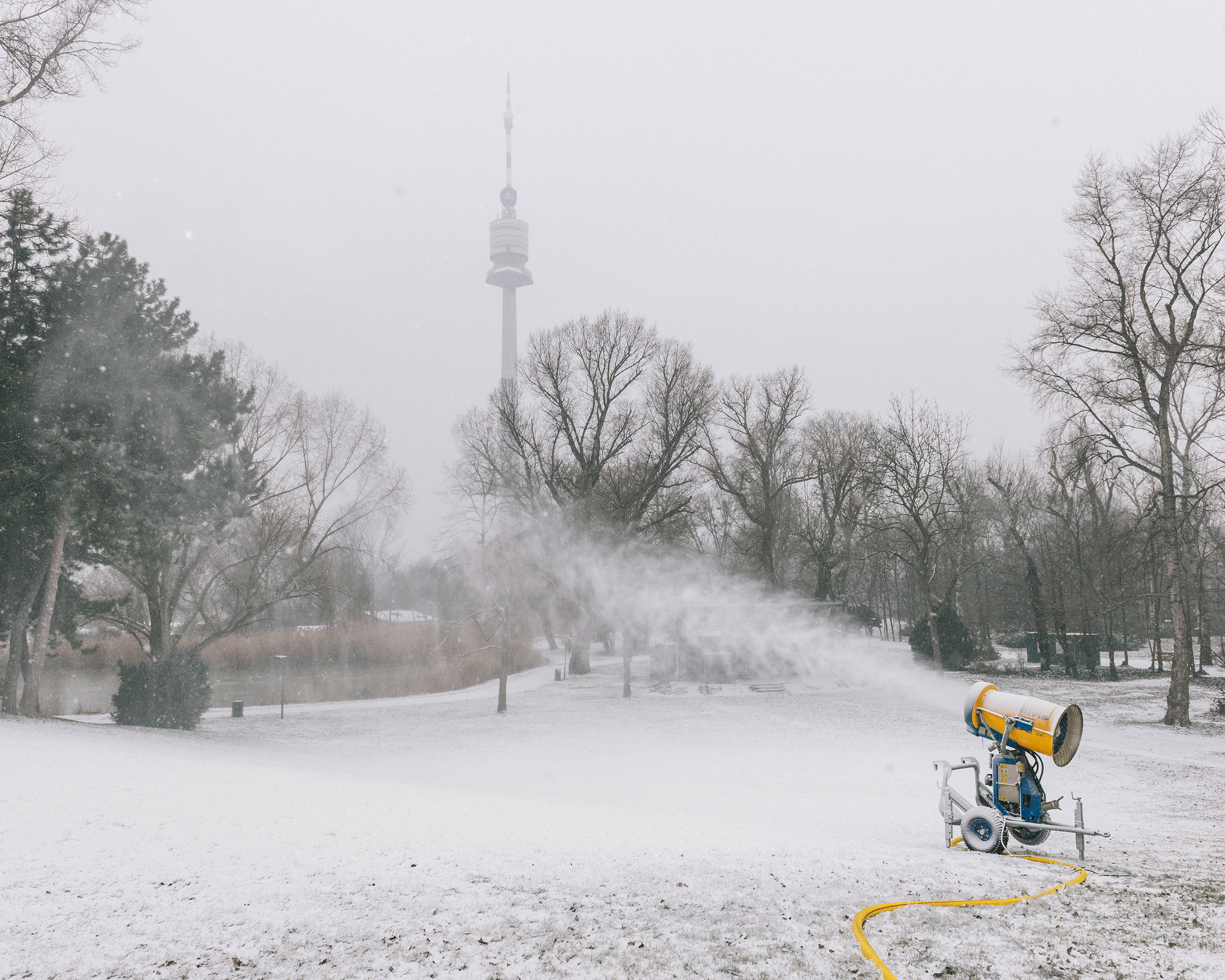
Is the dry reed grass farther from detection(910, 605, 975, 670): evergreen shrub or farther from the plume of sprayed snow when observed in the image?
detection(910, 605, 975, 670): evergreen shrub

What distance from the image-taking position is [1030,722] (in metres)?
8.25

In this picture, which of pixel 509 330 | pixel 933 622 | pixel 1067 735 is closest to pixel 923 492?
pixel 933 622

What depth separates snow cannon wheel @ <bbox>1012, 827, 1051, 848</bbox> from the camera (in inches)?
321

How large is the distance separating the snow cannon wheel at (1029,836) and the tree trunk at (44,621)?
20.5 meters

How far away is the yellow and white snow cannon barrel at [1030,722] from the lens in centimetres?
805

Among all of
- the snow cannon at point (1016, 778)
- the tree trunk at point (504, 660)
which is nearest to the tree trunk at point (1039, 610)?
the tree trunk at point (504, 660)

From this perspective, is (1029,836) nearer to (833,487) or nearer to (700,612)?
(700,612)

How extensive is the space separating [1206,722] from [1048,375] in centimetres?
1000

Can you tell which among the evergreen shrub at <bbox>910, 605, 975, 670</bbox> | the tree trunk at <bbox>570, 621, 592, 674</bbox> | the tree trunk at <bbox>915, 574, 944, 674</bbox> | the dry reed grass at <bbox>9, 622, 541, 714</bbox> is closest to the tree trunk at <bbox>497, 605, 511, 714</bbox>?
the dry reed grass at <bbox>9, 622, 541, 714</bbox>

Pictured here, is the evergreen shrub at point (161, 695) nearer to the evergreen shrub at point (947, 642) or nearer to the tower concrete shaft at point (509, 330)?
the evergreen shrub at point (947, 642)

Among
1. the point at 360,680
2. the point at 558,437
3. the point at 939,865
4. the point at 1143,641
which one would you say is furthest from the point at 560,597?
the point at 1143,641

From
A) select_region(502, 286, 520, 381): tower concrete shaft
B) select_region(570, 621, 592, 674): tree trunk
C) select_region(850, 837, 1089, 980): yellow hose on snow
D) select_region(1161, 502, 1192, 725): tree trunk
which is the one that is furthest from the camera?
select_region(502, 286, 520, 381): tower concrete shaft

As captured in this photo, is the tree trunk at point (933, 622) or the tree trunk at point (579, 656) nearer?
the tree trunk at point (933, 622)

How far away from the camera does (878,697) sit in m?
26.9
